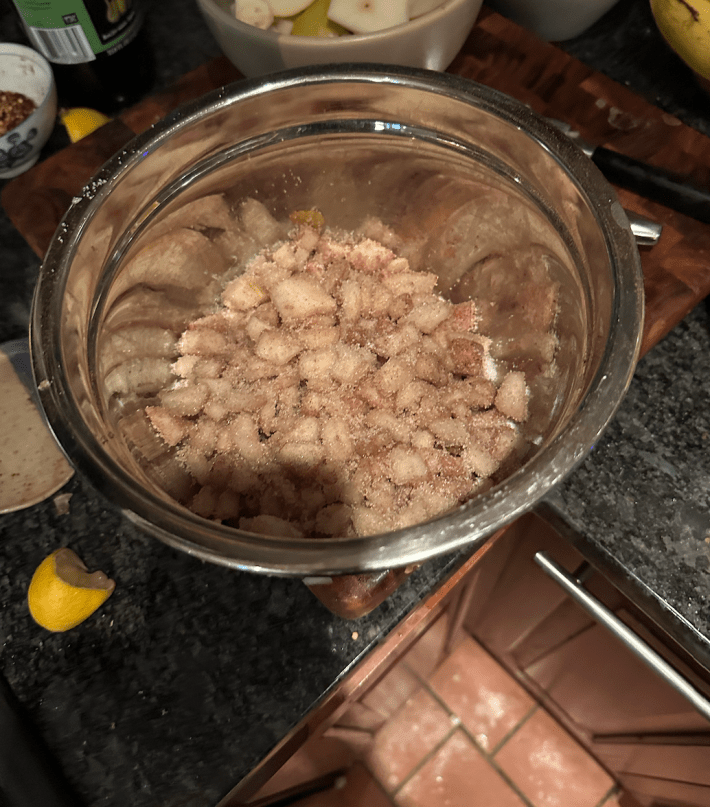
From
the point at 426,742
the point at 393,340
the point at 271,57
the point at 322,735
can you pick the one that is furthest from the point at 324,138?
the point at 426,742

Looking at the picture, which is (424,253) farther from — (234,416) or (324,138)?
(234,416)

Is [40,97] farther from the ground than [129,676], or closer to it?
farther from the ground

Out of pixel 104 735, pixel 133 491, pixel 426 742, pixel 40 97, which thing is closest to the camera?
pixel 133 491

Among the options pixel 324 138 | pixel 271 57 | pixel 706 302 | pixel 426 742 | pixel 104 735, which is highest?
pixel 271 57

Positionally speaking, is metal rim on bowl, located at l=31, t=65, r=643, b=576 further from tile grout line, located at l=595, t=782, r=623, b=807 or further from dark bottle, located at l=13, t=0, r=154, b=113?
tile grout line, located at l=595, t=782, r=623, b=807

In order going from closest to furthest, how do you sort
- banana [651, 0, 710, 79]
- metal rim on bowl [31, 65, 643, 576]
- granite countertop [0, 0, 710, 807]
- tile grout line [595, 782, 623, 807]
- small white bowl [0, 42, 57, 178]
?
metal rim on bowl [31, 65, 643, 576]
granite countertop [0, 0, 710, 807]
banana [651, 0, 710, 79]
small white bowl [0, 42, 57, 178]
tile grout line [595, 782, 623, 807]

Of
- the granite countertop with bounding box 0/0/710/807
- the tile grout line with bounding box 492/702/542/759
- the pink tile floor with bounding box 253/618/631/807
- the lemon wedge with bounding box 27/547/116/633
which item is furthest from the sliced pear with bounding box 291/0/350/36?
the tile grout line with bounding box 492/702/542/759

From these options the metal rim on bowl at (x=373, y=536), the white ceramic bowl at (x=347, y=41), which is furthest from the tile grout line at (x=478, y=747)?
the white ceramic bowl at (x=347, y=41)
